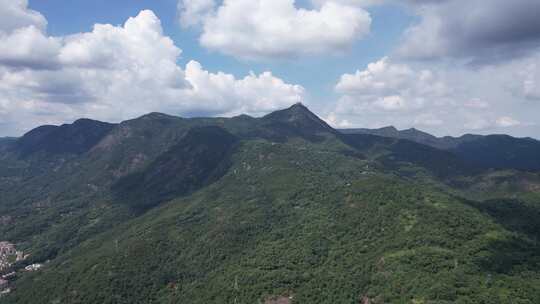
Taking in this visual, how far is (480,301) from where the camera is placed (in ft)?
535

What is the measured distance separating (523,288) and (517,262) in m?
27.1

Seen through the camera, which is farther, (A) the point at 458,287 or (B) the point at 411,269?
(B) the point at 411,269

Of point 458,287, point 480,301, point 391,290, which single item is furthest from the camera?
point 391,290

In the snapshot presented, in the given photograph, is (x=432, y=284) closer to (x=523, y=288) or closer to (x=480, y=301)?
(x=480, y=301)

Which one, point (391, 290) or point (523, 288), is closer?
point (523, 288)

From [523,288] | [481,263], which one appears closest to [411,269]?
[481,263]

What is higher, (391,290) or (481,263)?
(481,263)

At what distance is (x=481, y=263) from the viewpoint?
625 ft

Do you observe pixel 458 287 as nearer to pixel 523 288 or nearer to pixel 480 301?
pixel 480 301

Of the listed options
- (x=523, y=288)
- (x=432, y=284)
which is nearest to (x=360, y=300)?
(x=432, y=284)

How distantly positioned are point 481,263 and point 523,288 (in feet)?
72.7

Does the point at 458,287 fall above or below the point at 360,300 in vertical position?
above

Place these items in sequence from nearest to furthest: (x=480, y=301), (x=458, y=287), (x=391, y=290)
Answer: (x=480, y=301)
(x=458, y=287)
(x=391, y=290)

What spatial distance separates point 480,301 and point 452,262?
31.5 meters
